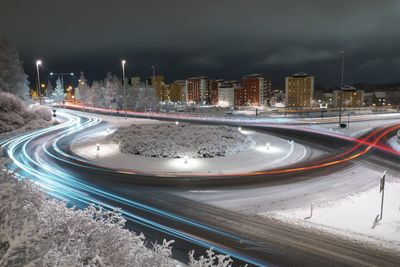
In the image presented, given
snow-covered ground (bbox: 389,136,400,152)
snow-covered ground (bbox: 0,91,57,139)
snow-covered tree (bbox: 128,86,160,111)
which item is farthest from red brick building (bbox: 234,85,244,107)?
snow-covered ground (bbox: 389,136,400,152)

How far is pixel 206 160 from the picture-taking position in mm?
23688

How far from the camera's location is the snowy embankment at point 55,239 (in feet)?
13.4

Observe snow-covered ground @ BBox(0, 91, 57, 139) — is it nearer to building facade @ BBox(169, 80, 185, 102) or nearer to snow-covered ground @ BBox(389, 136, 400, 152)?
snow-covered ground @ BBox(389, 136, 400, 152)

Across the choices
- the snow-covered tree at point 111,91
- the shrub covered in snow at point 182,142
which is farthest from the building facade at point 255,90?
the shrub covered in snow at point 182,142

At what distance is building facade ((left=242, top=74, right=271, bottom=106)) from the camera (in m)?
149

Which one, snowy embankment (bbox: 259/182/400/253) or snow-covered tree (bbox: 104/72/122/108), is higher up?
snow-covered tree (bbox: 104/72/122/108)

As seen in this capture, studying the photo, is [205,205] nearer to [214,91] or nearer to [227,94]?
[227,94]

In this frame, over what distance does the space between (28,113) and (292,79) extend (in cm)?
12338

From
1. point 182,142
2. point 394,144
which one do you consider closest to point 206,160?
point 182,142

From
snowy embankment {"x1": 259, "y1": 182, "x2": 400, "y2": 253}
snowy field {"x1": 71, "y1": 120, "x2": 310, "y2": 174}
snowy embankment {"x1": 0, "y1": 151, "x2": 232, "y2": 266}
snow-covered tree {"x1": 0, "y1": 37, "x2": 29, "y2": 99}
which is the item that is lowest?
snowy embankment {"x1": 259, "y1": 182, "x2": 400, "y2": 253}

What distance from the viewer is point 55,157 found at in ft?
85.1

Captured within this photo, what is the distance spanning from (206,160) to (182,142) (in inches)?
137

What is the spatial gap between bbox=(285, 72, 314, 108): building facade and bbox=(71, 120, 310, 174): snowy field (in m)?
123

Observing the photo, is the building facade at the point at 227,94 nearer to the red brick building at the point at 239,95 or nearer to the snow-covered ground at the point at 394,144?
the red brick building at the point at 239,95
